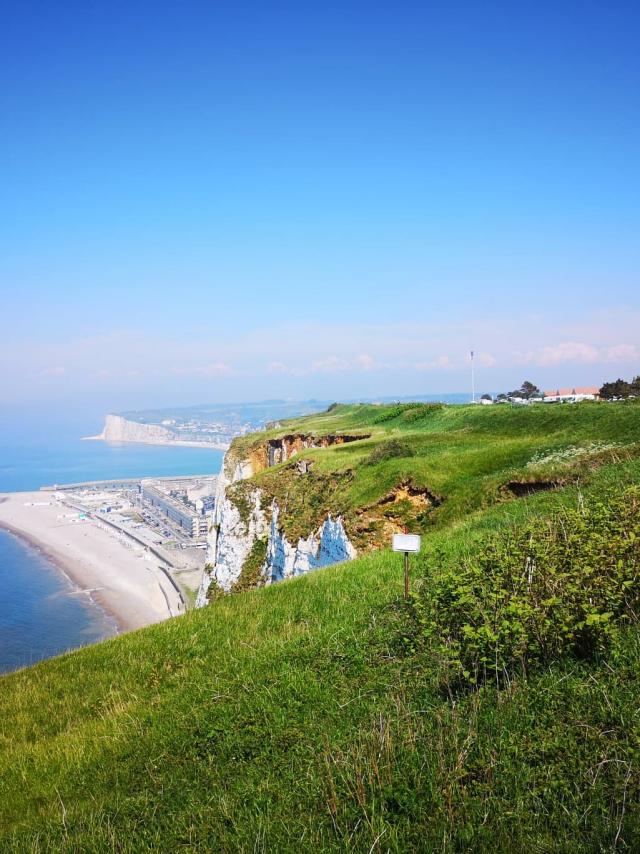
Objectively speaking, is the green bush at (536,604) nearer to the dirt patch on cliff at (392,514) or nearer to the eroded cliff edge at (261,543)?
the dirt patch on cliff at (392,514)

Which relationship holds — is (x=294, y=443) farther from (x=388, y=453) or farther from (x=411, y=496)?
(x=411, y=496)

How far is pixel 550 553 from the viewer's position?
23.3ft

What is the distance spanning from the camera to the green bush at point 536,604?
5.59 m

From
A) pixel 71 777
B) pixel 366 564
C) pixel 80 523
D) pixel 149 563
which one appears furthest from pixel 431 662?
pixel 80 523

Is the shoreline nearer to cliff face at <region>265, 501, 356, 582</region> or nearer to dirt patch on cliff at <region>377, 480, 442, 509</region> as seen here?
cliff face at <region>265, 501, 356, 582</region>

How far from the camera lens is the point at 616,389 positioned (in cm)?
5328

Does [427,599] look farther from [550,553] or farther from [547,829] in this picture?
[547,829]

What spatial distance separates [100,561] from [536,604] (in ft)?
300

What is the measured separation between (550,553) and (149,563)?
283ft

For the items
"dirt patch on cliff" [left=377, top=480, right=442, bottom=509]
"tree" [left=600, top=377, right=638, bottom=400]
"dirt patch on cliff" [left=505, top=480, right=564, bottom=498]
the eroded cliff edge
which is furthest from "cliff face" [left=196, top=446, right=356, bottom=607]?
"tree" [left=600, top=377, right=638, bottom=400]

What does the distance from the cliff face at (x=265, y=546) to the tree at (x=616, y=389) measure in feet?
120

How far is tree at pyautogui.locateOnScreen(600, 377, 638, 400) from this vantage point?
51.9 meters

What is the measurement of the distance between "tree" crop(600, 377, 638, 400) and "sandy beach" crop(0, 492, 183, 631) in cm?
4823

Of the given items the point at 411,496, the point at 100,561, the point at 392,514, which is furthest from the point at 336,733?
the point at 100,561
